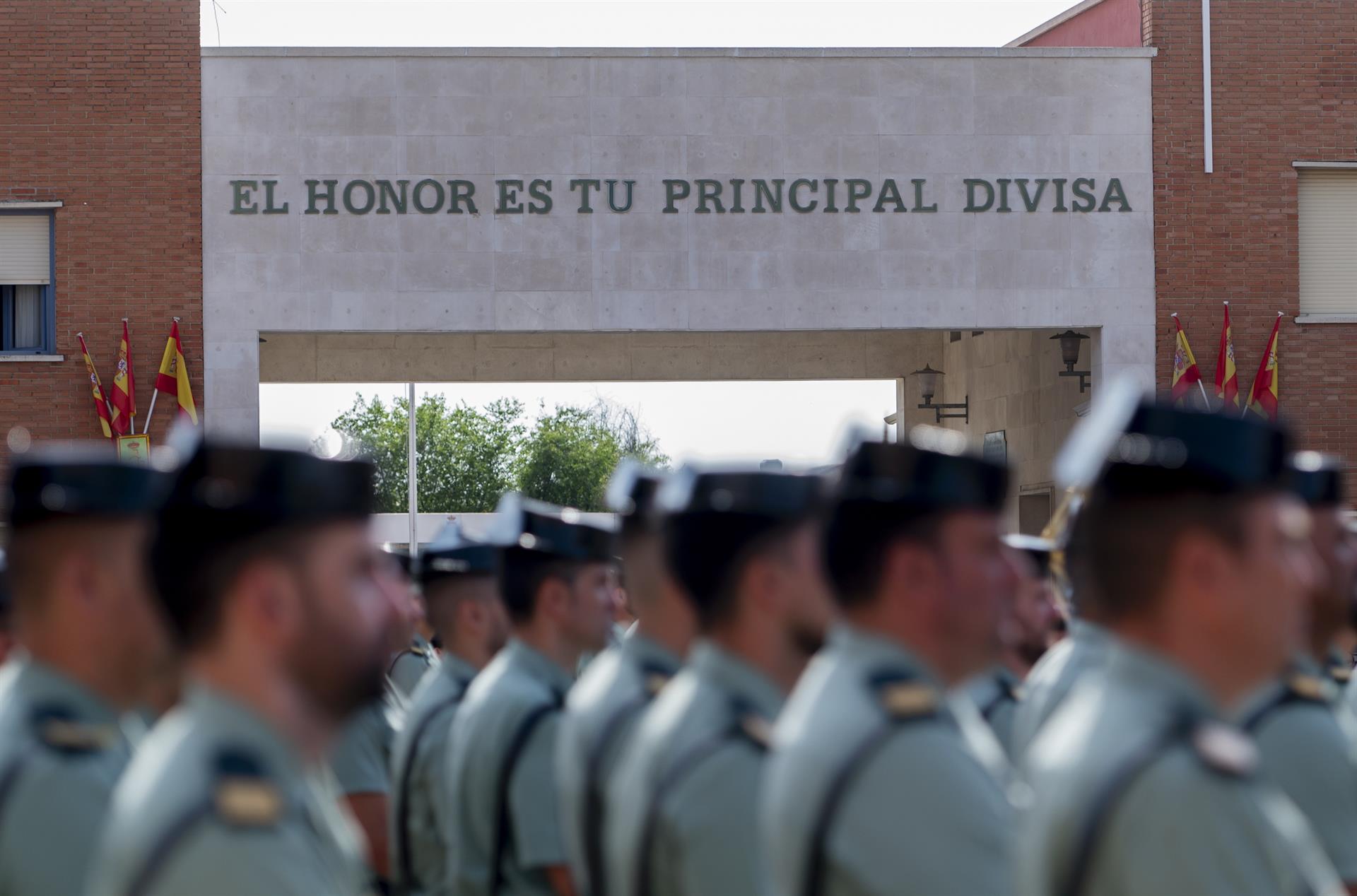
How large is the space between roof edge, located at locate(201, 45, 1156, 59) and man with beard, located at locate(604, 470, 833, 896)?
16.7m

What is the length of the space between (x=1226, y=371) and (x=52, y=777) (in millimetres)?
18580

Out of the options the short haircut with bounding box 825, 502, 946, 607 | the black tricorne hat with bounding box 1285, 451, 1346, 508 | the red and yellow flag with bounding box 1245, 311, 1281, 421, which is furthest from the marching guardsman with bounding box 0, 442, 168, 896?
the red and yellow flag with bounding box 1245, 311, 1281, 421

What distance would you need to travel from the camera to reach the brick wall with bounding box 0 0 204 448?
63.7 feet

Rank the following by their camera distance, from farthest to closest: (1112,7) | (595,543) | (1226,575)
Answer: (1112,7), (595,543), (1226,575)

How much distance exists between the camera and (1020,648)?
6.88 m

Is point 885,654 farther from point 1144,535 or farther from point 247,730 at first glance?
point 247,730

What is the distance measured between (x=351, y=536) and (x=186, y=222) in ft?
58.9

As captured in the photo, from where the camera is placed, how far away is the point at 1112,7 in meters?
21.8

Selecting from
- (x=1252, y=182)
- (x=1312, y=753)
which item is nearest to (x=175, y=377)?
(x=1252, y=182)

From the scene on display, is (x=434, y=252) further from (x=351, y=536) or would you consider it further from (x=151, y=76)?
(x=351, y=536)

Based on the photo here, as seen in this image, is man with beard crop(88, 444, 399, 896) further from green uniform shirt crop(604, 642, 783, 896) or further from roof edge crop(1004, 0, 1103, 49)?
roof edge crop(1004, 0, 1103, 49)

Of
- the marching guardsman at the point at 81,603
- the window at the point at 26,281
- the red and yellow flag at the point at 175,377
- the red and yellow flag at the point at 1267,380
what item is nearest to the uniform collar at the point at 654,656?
the marching guardsman at the point at 81,603

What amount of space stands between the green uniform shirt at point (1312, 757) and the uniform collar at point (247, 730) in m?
2.17

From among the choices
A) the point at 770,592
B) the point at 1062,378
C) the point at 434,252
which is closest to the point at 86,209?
the point at 434,252
